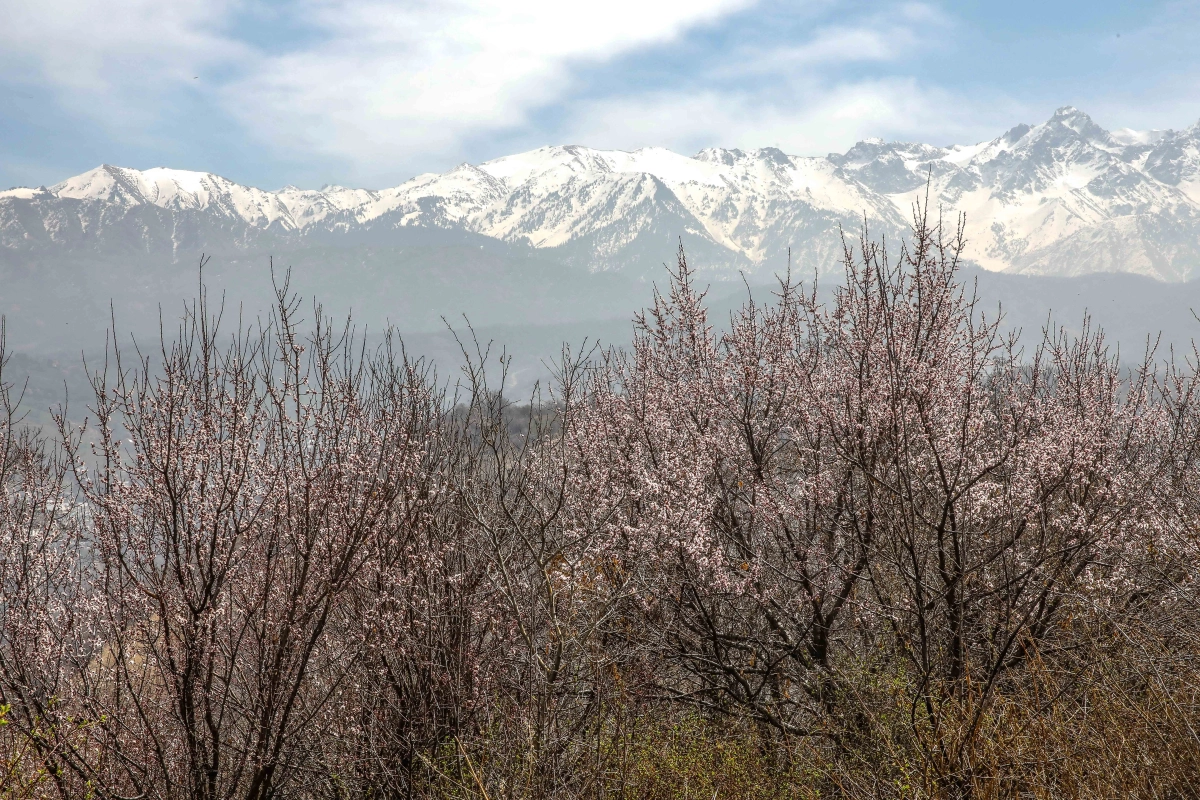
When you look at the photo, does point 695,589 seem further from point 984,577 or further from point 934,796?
point 934,796

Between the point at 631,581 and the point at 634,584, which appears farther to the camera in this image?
the point at 634,584

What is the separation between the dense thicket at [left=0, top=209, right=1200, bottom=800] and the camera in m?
6.73

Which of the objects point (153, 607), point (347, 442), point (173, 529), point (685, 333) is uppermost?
point (685, 333)

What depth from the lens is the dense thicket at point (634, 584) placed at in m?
6.73

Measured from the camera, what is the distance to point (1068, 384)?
1271cm

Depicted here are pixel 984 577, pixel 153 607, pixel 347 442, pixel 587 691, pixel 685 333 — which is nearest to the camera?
pixel 153 607

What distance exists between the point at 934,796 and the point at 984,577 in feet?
Result: 9.93

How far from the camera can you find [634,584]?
32.0ft

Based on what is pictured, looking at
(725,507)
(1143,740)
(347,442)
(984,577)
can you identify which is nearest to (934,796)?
(1143,740)

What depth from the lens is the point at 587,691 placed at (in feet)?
29.4

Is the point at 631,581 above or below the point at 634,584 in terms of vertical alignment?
above

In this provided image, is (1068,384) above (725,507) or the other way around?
above

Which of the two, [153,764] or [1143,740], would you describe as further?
[153,764]

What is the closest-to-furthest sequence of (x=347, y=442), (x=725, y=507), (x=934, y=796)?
(x=934, y=796), (x=347, y=442), (x=725, y=507)
